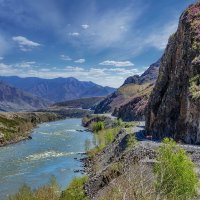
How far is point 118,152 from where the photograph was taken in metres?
110

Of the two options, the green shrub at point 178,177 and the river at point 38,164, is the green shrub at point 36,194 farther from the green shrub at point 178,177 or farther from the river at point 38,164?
the green shrub at point 178,177

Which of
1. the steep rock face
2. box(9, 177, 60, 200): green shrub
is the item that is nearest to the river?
box(9, 177, 60, 200): green shrub

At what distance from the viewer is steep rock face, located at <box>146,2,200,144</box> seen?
3826 inches

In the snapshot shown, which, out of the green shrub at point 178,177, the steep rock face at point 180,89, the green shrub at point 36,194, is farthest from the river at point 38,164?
the green shrub at point 178,177

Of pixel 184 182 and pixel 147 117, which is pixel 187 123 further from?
pixel 184 182

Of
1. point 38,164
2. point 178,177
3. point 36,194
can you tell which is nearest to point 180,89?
point 38,164

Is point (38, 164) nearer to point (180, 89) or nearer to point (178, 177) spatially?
point (180, 89)

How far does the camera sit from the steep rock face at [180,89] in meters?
97.2

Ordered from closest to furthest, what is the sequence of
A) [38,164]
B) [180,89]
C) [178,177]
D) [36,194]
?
[178,177] → [36,194] → [180,89] → [38,164]

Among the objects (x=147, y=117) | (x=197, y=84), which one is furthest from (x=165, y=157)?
(x=147, y=117)

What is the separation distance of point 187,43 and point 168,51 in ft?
37.2

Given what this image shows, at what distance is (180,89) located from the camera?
108m

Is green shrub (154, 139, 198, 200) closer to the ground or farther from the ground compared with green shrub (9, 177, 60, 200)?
farther from the ground

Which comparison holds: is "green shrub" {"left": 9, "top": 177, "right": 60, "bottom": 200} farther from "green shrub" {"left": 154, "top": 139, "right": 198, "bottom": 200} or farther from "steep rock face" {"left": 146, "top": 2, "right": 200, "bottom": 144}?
"steep rock face" {"left": 146, "top": 2, "right": 200, "bottom": 144}
